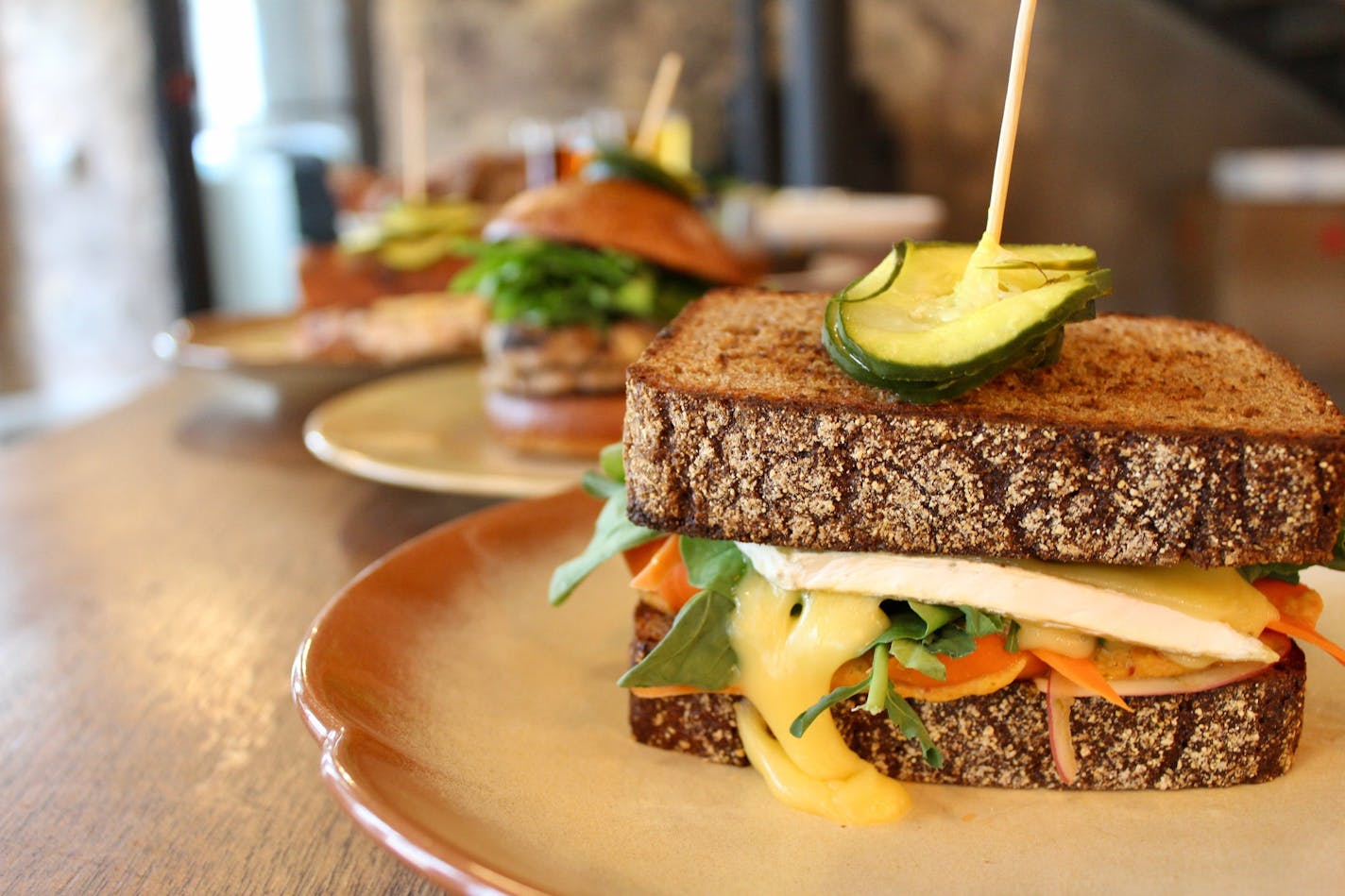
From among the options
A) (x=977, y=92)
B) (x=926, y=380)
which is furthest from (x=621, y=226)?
(x=977, y=92)

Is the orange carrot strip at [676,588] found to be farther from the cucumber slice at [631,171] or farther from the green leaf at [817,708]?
the cucumber slice at [631,171]

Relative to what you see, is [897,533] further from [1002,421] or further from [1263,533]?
[1263,533]

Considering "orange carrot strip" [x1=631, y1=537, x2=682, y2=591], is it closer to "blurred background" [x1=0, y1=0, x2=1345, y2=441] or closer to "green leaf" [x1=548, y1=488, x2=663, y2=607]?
"green leaf" [x1=548, y1=488, x2=663, y2=607]

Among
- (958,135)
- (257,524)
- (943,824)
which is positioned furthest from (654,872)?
(958,135)

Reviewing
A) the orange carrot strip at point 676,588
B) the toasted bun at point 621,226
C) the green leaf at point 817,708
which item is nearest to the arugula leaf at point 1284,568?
the green leaf at point 817,708

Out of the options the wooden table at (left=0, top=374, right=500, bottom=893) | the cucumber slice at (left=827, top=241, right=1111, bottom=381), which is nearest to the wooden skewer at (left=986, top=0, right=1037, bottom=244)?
the cucumber slice at (left=827, top=241, right=1111, bottom=381)
